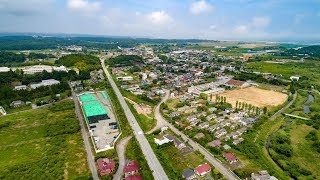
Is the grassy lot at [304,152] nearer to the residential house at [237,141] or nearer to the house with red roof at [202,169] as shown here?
the residential house at [237,141]

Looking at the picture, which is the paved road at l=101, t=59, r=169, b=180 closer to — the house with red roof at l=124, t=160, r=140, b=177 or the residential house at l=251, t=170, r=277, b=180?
the house with red roof at l=124, t=160, r=140, b=177

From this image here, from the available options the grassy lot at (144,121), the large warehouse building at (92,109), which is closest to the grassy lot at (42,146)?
the large warehouse building at (92,109)

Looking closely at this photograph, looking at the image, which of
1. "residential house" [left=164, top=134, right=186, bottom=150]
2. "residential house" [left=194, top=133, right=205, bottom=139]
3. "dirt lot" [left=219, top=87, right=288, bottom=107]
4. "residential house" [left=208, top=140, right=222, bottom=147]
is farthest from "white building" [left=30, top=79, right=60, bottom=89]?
"residential house" [left=208, top=140, right=222, bottom=147]

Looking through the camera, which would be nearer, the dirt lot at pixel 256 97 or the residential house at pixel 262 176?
the residential house at pixel 262 176

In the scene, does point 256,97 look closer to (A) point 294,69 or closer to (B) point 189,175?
(B) point 189,175

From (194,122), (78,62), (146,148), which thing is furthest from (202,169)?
(78,62)

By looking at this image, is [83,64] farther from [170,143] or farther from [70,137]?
[170,143]
